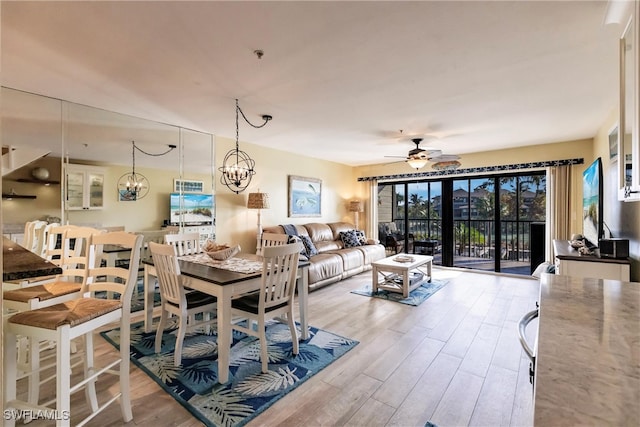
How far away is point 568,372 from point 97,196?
14.5 feet

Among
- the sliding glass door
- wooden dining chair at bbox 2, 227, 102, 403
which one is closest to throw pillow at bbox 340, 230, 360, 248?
the sliding glass door

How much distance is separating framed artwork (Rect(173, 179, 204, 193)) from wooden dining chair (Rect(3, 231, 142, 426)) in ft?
7.64

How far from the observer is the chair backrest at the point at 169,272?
2400 millimetres

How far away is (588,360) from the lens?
815 mm

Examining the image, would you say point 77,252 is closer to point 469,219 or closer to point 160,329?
point 160,329

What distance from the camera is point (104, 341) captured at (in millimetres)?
2908

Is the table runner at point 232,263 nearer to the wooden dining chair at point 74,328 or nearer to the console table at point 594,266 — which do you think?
the wooden dining chair at point 74,328

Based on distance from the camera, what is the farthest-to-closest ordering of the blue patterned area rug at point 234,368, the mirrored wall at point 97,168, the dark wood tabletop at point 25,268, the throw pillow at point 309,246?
1. the throw pillow at point 309,246
2. the mirrored wall at point 97,168
3. the blue patterned area rug at point 234,368
4. the dark wood tabletop at point 25,268

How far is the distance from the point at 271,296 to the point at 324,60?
1.97m

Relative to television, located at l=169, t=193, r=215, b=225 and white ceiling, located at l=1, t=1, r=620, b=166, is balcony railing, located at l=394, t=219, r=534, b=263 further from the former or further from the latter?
television, located at l=169, t=193, r=215, b=225

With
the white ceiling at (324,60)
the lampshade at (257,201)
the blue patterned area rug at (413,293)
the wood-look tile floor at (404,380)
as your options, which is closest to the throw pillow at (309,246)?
the lampshade at (257,201)

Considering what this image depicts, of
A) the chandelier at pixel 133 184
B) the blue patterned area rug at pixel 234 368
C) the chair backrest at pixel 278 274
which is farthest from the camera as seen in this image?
the chandelier at pixel 133 184

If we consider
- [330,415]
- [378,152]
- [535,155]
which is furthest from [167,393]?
[535,155]

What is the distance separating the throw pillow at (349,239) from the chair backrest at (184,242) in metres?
3.39
